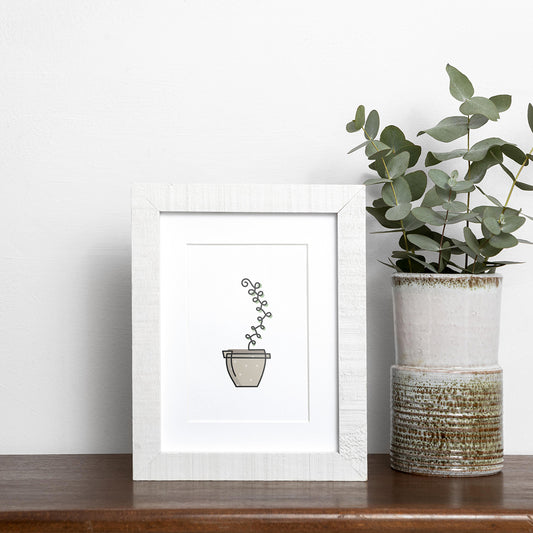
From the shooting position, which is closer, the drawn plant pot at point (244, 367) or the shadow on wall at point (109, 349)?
the drawn plant pot at point (244, 367)

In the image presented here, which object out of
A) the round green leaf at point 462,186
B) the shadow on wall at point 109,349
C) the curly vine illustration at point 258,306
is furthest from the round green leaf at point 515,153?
the shadow on wall at point 109,349

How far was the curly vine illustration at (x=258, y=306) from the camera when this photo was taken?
32.9 inches

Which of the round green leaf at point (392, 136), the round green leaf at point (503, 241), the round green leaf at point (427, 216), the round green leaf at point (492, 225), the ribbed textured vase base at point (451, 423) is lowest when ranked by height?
the ribbed textured vase base at point (451, 423)

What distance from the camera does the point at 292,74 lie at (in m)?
1.03

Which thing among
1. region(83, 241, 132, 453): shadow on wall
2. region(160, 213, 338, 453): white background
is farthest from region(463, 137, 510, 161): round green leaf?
region(83, 241, 132, 453): shadow on wall

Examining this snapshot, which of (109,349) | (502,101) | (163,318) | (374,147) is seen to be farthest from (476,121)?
(109,349)

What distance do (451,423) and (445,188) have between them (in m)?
0.28

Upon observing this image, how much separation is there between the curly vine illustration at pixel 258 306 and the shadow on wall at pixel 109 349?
25 cm

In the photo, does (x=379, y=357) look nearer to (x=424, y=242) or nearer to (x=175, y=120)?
(x=424, y=242)

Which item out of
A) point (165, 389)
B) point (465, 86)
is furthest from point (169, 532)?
point (465, 86)

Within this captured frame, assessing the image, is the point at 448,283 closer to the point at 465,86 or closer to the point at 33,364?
the point at 465,86

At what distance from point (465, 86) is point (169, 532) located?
24.5 inches

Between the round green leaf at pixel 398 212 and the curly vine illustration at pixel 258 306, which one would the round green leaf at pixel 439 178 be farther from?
the curly vine illustration at pixel 258 306

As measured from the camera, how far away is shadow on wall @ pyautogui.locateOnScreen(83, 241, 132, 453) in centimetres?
101
